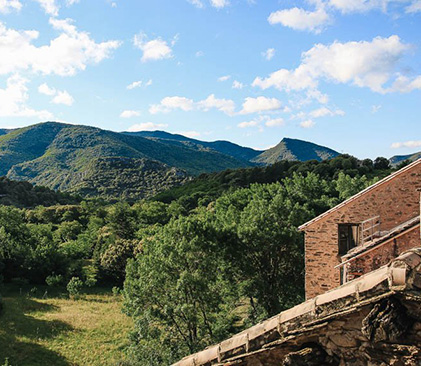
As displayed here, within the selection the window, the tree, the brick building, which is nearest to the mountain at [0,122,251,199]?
the tree

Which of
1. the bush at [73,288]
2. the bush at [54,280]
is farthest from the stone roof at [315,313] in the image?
the bush at [54,280]

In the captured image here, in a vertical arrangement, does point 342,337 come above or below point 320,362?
above

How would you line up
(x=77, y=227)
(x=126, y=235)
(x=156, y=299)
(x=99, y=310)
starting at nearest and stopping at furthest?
(x=156, y=299), (x=99, y=310), (x=126, y=235), (x=77, y=227)

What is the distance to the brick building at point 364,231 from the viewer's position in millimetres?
10555

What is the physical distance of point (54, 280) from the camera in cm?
4347

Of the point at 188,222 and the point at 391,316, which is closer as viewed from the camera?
the point at 391,316

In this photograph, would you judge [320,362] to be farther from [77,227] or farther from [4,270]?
[77,227]

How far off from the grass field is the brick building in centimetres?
1401

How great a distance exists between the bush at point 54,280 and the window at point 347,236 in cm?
3830

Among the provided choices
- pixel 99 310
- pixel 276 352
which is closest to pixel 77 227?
pixel 99 310

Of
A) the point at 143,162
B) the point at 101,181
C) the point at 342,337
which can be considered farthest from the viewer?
the point at 143,162

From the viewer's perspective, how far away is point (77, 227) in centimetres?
6688

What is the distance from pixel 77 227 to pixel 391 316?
6945cm

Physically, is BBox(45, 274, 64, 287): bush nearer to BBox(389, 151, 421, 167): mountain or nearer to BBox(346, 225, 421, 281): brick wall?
BBox(346, 225, 421, 281): brick wall
